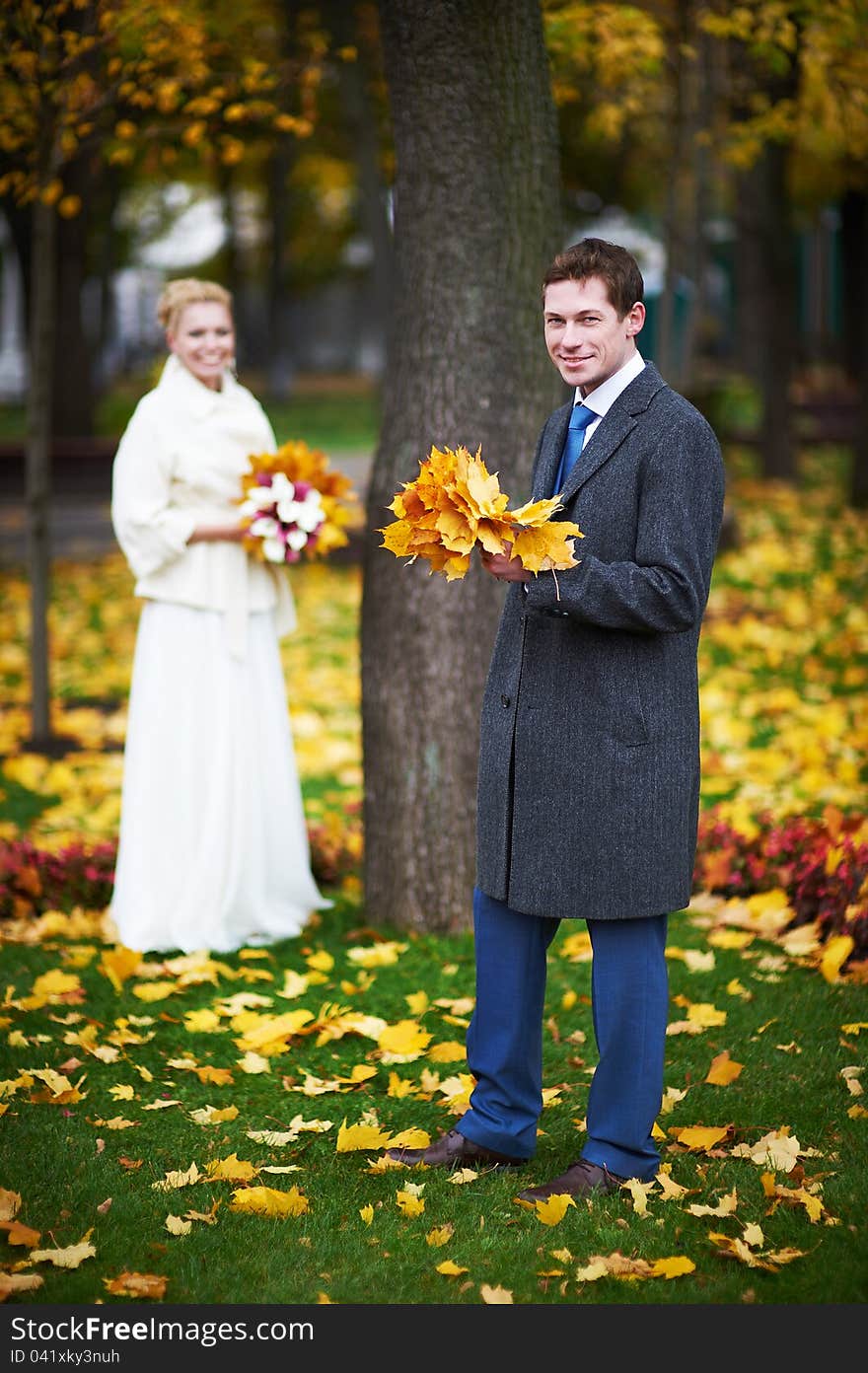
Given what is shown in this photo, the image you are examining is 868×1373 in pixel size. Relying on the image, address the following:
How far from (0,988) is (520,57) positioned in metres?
3.45

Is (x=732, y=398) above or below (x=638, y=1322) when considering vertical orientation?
above

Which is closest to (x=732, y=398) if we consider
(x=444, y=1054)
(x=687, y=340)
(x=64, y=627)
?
(x=687, y=340)

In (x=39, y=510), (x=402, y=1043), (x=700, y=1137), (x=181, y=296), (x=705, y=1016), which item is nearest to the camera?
(x=700, y=1137)

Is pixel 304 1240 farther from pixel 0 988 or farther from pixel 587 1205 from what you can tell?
pixel 0 988

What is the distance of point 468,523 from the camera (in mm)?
3312

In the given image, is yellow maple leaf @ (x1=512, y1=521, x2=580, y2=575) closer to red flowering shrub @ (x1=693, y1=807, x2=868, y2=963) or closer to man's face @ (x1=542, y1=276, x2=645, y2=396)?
man's face @ (x1=542, y1=276, x2=645, y2=396)

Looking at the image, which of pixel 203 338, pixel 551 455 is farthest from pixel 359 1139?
pixel 203 338

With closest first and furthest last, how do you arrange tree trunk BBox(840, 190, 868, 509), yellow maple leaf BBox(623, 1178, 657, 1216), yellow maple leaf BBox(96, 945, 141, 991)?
1. yellow maple leaf BBox(623, 1178, 657, 1216)
2. yellow maple leaf BBox(96, 945, 141, 991)
3. tree trunk BBox(840, 190, 868, 509)

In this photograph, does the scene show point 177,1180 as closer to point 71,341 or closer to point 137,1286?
point 137,1286

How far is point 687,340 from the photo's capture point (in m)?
13.6

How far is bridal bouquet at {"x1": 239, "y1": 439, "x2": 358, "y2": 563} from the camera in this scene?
5.53 m

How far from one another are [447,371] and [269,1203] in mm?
2816

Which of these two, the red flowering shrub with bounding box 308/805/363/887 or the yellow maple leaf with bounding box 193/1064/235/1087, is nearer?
the yellow maple leaf with bounding box 193/1064/235/1087

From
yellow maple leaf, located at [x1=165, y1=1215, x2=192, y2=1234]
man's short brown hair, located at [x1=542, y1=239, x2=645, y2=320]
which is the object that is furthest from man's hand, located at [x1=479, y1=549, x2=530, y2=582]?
yellow maple leaf, located at [x1=165, y1=1215, x2=192, y2=1234]
